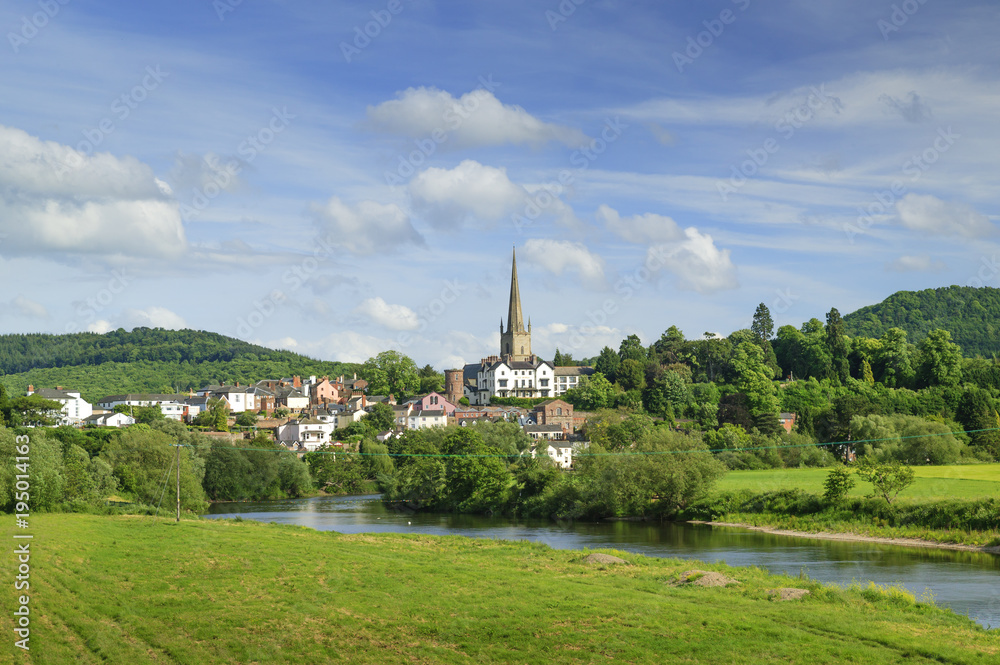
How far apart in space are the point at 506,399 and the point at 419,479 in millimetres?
45901

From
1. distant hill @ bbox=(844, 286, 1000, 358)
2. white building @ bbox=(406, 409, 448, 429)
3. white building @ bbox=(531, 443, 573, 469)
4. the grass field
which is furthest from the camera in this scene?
distant hill @ bbox=(844, 286, 1000, 358)

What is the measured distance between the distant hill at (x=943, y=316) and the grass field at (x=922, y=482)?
85132 millimetres

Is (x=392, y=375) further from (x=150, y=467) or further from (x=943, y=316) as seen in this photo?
(x=943, y=316)

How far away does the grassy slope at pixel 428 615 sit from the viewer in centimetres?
1619

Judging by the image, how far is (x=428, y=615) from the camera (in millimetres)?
19469

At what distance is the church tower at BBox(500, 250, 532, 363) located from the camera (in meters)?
127

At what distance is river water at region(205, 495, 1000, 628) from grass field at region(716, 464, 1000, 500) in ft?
25.0

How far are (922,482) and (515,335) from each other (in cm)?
7945

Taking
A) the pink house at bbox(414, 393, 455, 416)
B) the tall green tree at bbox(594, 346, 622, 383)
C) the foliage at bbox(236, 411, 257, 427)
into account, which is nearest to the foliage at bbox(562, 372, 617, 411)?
the tall green tree at bbox(594, 346, 622, 383)

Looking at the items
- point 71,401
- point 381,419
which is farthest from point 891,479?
point 71,401

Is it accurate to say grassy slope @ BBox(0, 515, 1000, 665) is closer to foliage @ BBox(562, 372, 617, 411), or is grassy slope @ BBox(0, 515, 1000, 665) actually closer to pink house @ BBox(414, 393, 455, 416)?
foliage @ BBox(562, 372, 617, 411)

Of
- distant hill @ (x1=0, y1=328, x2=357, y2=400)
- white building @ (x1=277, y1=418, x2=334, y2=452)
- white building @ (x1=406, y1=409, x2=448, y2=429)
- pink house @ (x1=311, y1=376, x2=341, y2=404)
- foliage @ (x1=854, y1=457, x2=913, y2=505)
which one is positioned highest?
distant hill @ (x1=0, y1=328, x2=357, y2=400)

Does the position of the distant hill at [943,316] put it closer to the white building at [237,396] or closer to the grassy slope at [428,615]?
the white building at [237,396]

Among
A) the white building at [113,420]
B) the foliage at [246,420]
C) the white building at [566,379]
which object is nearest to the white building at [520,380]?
the white building at [566,379]
